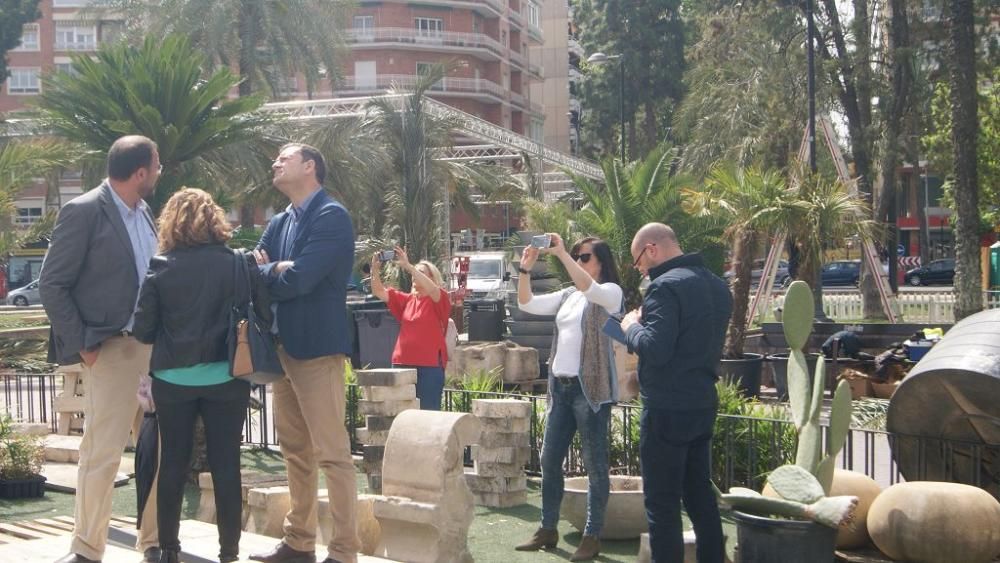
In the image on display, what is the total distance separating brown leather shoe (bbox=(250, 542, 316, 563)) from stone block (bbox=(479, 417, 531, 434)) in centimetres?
294

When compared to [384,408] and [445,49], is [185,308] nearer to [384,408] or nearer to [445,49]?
[384,408]

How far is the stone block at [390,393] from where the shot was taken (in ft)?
27.6

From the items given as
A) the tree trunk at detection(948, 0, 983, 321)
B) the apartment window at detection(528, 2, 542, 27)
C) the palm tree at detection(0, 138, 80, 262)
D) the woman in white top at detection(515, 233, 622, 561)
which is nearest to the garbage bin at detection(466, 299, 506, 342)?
the tree trunk at detection(948, 0, 983, 321)

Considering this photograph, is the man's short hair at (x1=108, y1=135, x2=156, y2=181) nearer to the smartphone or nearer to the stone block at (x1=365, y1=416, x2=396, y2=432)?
the smartphone

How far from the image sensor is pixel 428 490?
19.7 feet

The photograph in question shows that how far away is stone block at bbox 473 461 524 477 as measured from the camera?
8320 millimetres

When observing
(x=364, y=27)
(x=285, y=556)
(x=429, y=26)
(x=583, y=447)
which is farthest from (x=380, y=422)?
(x=429, y=26)

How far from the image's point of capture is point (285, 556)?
5430 millimetres

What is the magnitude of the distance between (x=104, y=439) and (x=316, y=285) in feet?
3.81

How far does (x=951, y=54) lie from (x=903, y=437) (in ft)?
46.7

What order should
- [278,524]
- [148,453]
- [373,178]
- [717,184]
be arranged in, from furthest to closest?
[373,178] < [717,184] < [278,524] < [148,453]

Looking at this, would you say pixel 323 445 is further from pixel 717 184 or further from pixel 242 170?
pixel 242 170

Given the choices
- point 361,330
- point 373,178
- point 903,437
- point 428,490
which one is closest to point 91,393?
point 428,490

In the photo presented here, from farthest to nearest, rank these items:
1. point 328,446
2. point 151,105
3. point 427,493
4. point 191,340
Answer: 1. point 151,105
2. point 427,493
3. point 328,446
4. point 191,340
